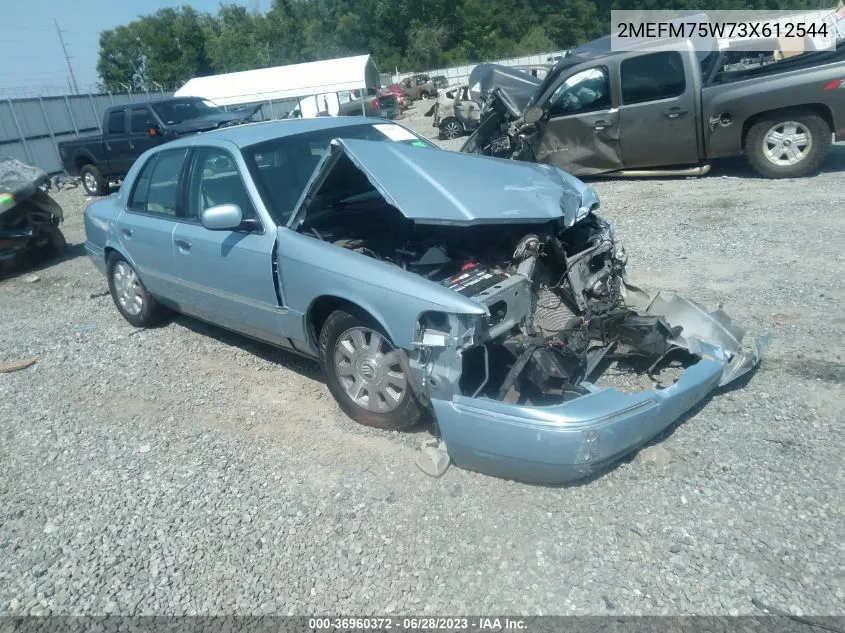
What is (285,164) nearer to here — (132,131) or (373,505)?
(373,505)

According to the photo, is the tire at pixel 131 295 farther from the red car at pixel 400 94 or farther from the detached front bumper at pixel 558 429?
the red car at pixel 400 94

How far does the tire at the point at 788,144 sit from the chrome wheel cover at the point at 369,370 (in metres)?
7.09

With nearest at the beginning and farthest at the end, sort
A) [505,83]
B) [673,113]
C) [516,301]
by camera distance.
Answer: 1. [516,301]
2. [673,113]
3. [505,83]

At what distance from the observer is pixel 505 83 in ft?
47.4

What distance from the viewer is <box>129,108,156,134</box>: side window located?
13931 mm

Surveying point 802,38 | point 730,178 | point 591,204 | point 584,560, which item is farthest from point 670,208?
point 584,560

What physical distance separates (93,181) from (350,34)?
55.4 m

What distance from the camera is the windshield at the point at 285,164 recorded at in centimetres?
437

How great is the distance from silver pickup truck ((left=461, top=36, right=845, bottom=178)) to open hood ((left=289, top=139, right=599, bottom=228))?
5116 mm

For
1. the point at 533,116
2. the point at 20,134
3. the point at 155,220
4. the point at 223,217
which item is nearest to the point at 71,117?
the point at 20,134

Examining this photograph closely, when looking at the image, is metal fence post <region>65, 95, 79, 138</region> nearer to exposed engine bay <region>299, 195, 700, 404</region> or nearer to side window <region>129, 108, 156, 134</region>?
side window <region>129, 108, 156, 134</region>

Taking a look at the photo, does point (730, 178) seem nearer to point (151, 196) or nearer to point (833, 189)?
point (833, 189)

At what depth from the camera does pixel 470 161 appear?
451 centimetres

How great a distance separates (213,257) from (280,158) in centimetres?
83
